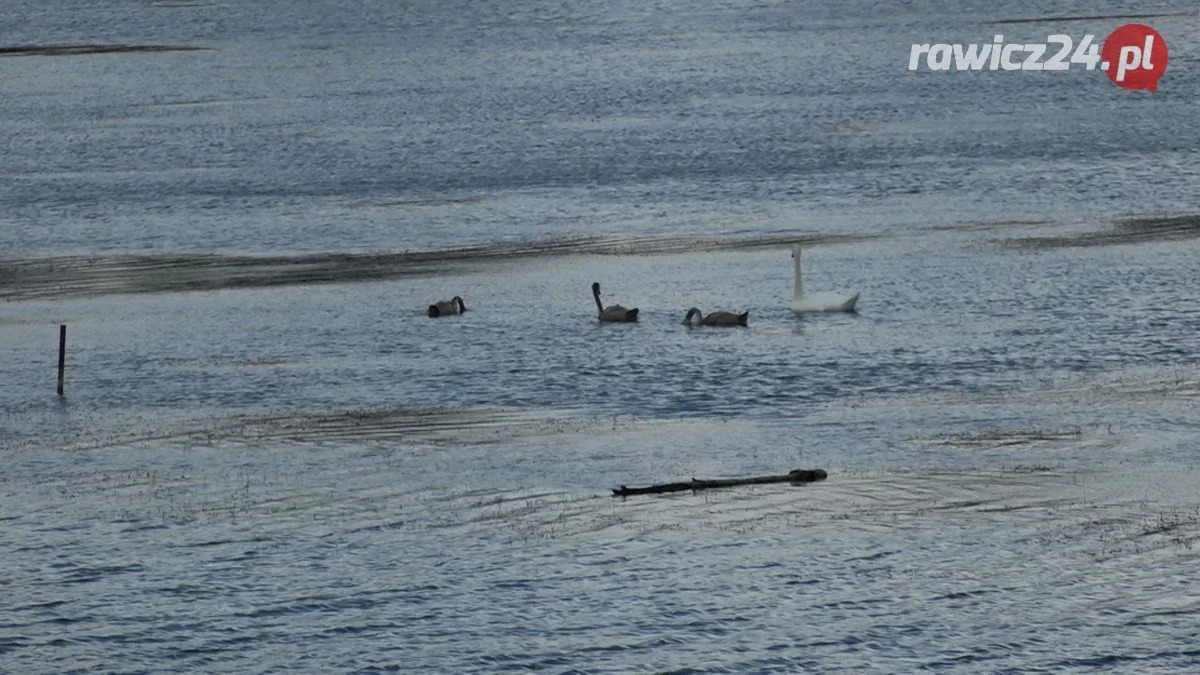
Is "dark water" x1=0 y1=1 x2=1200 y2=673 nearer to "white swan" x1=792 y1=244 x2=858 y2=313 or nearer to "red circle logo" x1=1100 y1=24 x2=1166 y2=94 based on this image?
"white swan" x1=792 y1=244 x2=858 y2=313

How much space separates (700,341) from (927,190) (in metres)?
24.8

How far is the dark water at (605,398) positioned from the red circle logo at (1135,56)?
416 inches

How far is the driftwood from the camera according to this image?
26.5m

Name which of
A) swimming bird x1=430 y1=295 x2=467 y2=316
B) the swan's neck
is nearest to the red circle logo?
the swan's neck

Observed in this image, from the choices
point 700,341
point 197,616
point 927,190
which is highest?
point 927,190

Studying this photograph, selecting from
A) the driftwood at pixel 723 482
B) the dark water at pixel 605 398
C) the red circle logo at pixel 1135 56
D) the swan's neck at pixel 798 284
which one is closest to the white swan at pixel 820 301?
the swan's neck at pixel 798 284

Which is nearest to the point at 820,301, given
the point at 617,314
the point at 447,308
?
the point at 617,314

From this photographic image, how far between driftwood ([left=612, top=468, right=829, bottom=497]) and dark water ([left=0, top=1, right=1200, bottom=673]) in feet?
0.73

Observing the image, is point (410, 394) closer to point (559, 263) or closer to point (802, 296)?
point (802, 296)

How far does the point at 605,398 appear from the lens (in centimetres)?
3381

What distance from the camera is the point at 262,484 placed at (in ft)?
92.9

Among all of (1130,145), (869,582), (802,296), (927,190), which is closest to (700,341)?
(802,296)

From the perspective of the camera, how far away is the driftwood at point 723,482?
2650 centimetres

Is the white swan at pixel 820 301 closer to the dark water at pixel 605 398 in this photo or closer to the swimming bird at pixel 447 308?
the dark water at pixel 605 398
